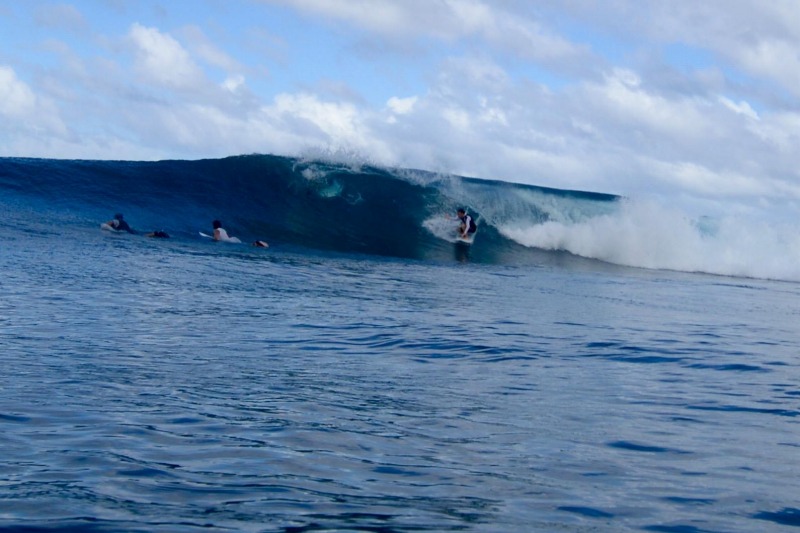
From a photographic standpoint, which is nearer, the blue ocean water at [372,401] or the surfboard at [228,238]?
the blue ocean water at [372,401]

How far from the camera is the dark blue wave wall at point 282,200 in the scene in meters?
23.5

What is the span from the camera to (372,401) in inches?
253

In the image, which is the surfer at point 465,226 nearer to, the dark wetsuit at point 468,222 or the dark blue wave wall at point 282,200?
the dark wetsuit at point 468,222

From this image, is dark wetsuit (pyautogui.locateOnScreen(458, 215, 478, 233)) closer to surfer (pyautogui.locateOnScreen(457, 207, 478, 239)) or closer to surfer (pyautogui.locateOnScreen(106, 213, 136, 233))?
surfer (pyautogui.locateOnScreen(457, 207, 478, 239))

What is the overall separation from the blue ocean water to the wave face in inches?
267

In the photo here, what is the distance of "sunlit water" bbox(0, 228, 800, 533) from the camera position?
4074 mm

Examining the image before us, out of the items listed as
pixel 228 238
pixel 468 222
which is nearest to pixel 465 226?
pixel 468 222

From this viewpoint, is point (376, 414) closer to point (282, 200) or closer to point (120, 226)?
point (120, 226)

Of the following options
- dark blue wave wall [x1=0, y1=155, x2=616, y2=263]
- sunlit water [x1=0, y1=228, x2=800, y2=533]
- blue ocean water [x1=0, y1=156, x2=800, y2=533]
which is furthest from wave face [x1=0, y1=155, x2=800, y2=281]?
sunlit water [x1=0, y1=228, x2=800, y2=533]

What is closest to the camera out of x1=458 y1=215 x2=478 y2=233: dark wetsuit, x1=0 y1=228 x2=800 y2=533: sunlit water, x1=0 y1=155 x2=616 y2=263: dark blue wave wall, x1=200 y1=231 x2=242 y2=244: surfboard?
x1=0 y1=228 x2=800 y2=533: sunlit water

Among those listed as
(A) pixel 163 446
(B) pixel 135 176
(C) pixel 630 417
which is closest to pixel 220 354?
(A) pixel 163 446

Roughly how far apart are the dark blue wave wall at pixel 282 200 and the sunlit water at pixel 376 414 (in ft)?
36.4

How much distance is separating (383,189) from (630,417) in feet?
77.5

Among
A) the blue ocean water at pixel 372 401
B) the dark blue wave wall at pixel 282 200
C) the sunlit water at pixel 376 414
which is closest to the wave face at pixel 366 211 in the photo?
the dark blue wave wall at pixel 282 200
